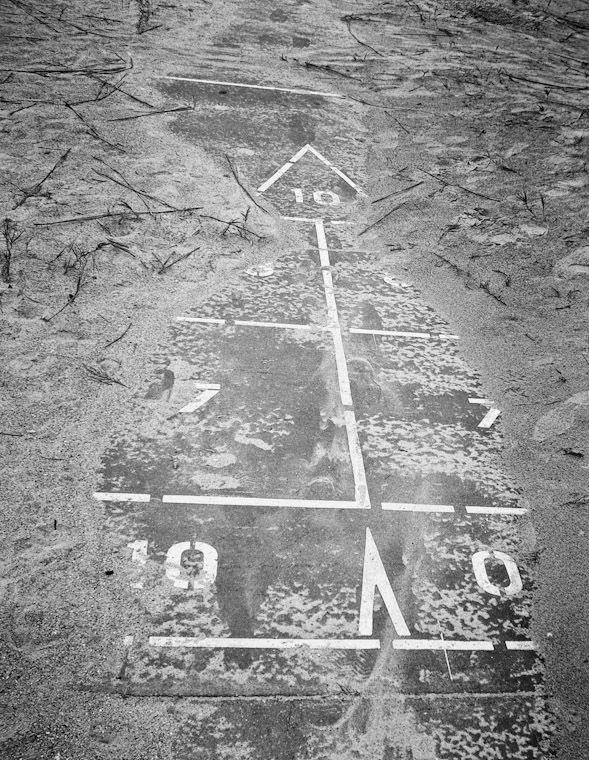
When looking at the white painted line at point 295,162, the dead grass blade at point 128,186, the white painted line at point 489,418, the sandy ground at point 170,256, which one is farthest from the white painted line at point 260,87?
the white painted line at point 489,418

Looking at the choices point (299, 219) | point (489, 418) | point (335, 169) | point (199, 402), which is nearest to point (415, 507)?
point (489, 418)

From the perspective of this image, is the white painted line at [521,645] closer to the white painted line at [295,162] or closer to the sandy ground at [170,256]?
the sandy ground at [170,256]

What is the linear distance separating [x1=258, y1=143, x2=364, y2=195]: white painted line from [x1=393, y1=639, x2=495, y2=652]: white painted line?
681cm

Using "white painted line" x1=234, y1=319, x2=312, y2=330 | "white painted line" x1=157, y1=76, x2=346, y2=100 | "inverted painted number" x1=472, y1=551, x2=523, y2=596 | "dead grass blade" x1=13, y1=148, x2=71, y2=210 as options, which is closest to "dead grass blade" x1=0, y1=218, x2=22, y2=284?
"dead grass blade" x1=13, y1=148, x2=71, y2=210

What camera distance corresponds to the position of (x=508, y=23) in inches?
597

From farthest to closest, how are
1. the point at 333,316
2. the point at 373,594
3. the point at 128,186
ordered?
the point at 128,186
the point at 333,316
the point at 373,594

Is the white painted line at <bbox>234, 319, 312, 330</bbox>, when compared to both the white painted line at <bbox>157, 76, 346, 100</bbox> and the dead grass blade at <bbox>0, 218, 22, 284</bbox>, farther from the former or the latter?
the white painted line at <bbox>157, 76, 346, 100</bbox>

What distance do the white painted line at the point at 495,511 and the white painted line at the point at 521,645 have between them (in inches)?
46.3

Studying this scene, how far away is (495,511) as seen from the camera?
5734 mm

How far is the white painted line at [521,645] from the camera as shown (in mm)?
4777

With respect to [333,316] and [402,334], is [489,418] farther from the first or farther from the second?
[333,316]

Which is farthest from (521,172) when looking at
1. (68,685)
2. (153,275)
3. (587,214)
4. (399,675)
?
(68,685)

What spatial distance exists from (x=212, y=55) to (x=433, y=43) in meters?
4.90

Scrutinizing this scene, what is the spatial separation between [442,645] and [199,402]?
10.2 feet
